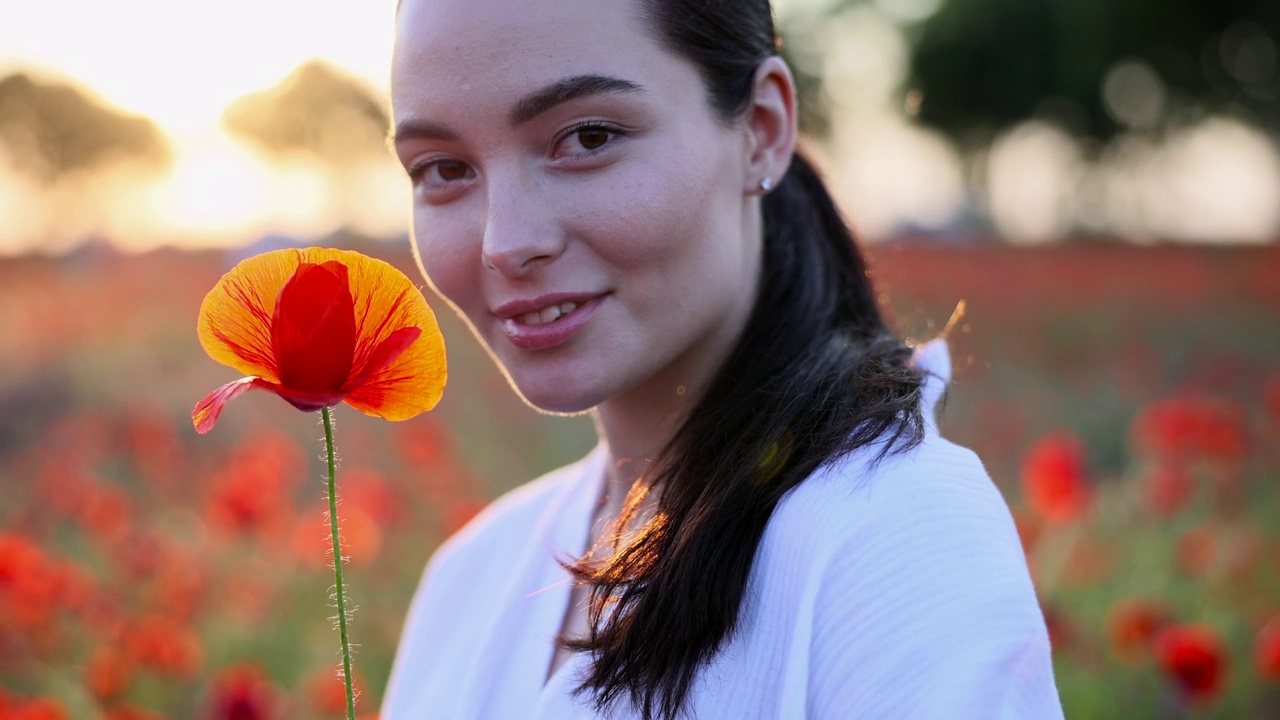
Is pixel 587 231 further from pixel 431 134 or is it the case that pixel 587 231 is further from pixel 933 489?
pixel 933 489

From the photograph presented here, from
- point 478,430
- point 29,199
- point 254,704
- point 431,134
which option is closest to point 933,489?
point 431,134

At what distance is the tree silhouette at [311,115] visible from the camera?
31469 mm

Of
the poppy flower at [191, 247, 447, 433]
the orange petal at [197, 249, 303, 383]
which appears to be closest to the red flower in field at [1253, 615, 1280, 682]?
the poppy flower at [191, 247, 447, 433]

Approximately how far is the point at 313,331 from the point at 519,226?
590 millimetres

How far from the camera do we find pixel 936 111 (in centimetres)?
2481

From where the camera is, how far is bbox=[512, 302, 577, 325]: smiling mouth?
154 centimetres

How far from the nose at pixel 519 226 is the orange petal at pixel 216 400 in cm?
57

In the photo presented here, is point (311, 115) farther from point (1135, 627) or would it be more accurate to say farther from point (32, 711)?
point (1135, 627)

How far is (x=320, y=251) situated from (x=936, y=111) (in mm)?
25317

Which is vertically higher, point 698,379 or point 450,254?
point 450,254

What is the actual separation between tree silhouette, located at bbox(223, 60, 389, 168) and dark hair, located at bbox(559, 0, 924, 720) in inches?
1188

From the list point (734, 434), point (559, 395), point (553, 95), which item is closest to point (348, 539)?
point (559, 395)

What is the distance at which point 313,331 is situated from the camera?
36.4 inches

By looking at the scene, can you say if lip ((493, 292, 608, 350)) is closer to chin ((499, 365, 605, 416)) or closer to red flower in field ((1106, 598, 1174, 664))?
chin ((499, 365, 605, 416))
